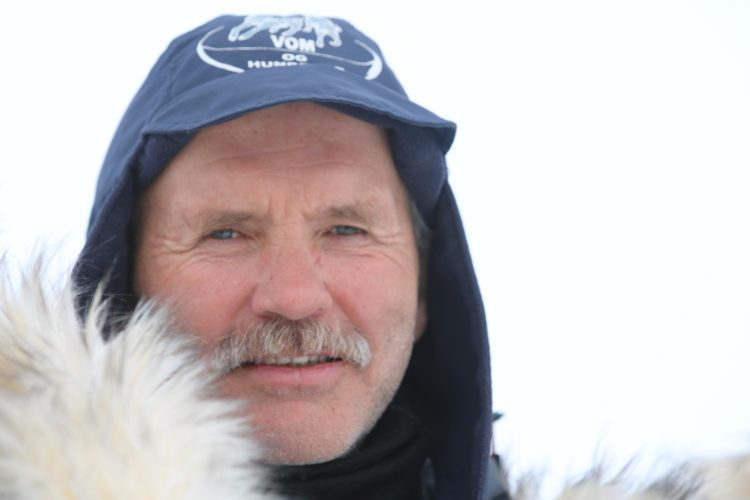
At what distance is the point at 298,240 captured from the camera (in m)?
2.19

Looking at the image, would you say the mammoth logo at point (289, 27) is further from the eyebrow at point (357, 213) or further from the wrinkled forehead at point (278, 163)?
the eyebrow at point (357, 213)

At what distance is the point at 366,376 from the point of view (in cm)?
224

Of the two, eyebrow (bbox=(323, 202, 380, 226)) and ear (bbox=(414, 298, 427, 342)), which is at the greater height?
eyebrow (bbox=(323, 202, 380, 226))

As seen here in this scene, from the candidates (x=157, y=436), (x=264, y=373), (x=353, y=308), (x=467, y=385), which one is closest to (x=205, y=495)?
(x=157, y=436)

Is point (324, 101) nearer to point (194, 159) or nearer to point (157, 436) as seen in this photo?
point (194, 159)

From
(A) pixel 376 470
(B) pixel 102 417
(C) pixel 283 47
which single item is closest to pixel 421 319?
(A) pixel 376 470

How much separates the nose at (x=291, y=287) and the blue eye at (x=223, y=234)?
117 millimetres

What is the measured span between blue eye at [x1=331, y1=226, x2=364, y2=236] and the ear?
1.25ft

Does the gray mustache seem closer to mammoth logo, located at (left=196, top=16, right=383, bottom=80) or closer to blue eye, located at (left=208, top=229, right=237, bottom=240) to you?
blue eye, located at (left=208, top=229, right=237, bottom=240)

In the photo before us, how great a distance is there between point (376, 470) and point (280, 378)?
0.35 m

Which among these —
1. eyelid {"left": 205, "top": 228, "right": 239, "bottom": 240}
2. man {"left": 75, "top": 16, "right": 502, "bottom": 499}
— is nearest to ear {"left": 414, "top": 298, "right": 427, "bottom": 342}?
man {"left": 75, "top": 16, "right": 502, "bottom": 499}

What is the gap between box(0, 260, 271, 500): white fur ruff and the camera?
1291 mm

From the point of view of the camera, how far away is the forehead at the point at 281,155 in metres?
2.20

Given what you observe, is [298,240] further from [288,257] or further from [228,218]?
[228,218]
